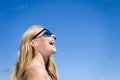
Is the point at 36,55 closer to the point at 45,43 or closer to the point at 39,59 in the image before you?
the point at 39,59

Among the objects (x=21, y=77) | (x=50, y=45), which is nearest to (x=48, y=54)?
(x=50, y=45)

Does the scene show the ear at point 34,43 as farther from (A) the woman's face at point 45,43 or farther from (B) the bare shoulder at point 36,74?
(B) the bare shoulder at point 36,74

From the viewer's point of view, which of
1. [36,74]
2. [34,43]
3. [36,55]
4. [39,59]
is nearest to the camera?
[36,74]

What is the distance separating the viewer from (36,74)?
20.4 feet

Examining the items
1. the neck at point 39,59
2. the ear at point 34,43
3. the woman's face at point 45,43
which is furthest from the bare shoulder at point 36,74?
the ear at point 34,43

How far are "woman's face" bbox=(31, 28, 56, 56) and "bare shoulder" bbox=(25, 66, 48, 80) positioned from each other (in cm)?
73

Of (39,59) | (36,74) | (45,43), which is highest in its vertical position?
(45,43)

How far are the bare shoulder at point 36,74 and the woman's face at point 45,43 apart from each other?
0.73 m

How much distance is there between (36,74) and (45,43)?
3.73 ft

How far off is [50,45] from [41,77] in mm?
1108

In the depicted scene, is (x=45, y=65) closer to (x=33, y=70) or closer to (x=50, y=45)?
(x=50, y=45)

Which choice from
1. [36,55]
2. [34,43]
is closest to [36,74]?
[36,55]

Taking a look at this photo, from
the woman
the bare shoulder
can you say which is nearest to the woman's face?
the woman

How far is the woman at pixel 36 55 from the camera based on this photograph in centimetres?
647
